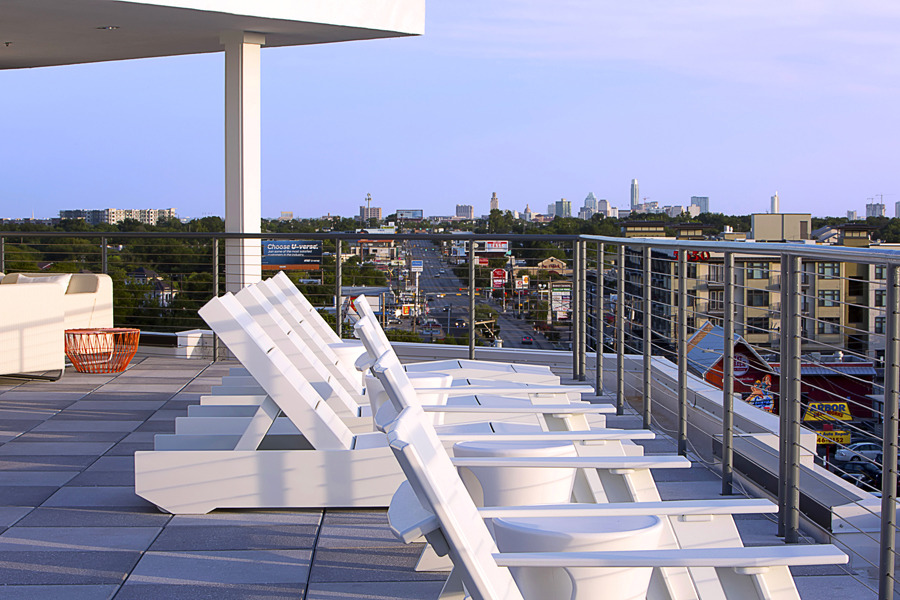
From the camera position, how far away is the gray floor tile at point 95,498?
9.79 feet

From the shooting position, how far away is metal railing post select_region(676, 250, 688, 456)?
325 centimetres

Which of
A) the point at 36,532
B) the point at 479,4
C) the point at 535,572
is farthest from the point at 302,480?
the point at 479,4

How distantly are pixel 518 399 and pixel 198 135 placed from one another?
51.6ft

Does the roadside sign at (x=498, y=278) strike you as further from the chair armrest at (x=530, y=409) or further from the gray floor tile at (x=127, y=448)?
the chair armrest at (x=530, y=409)

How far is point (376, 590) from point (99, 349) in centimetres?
441

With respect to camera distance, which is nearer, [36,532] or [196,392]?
[36,532]

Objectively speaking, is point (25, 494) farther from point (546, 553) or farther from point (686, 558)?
point (686, 558)

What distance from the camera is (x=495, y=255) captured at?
616 centimetres

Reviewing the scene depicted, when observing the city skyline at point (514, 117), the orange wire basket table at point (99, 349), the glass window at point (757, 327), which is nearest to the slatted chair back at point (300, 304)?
the orange wire basket table at point (99, 349)

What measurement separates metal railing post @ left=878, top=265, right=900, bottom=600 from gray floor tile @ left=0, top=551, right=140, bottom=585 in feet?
6.36

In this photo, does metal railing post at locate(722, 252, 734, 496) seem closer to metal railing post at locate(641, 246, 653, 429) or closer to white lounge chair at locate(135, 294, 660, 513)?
metal railing post at locate(641, 246, 653, 429)

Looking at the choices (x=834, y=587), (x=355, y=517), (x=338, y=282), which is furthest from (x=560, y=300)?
(x=834, y=587)

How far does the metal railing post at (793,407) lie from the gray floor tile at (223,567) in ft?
4.70

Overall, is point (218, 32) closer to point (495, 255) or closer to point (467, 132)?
point (495, 255)
